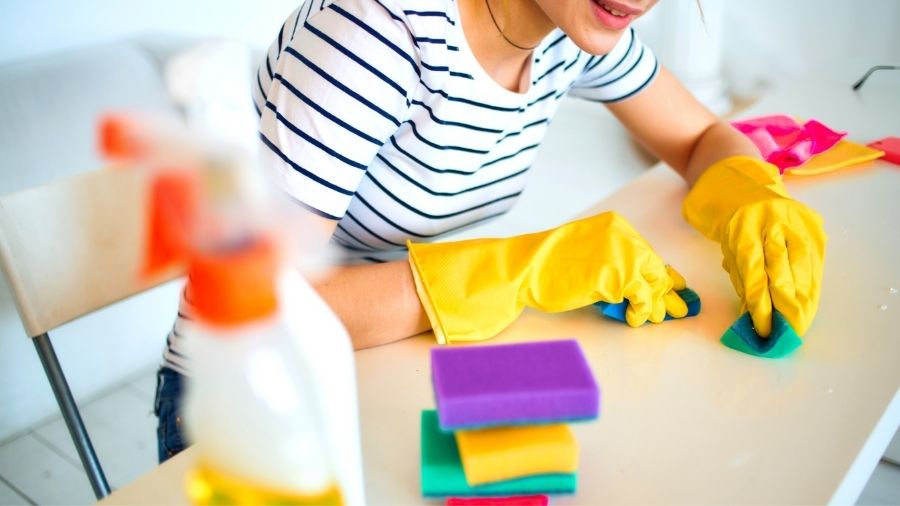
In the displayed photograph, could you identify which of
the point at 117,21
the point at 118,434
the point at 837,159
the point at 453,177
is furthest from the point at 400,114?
the point at 118,434

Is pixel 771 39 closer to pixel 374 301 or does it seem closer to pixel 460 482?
pixel 374 301

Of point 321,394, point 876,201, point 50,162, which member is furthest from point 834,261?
point 50,162

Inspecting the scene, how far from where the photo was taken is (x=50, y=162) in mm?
1203

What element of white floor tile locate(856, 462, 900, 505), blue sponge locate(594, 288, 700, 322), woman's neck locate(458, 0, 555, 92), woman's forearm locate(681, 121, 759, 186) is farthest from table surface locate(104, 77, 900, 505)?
white floor tile locate(856, 462, 900, 505)

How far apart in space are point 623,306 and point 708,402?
122 millimetres

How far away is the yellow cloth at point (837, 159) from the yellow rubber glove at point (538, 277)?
0.36 meters

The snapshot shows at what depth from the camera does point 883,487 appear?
1.17 metres

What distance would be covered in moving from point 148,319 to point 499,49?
0.97m

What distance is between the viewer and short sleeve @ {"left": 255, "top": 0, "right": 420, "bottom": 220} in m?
0.70

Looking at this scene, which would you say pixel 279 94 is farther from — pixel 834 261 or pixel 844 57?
pixel 844 57

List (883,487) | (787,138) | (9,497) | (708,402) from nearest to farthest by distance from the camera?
(708,402), (787,138), (883,487), (9,497)

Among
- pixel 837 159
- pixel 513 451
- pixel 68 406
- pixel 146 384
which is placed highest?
pixel 513 451

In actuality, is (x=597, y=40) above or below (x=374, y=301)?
above

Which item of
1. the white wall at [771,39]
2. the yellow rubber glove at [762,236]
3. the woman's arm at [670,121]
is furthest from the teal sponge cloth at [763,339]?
the white wall at [771,39]
